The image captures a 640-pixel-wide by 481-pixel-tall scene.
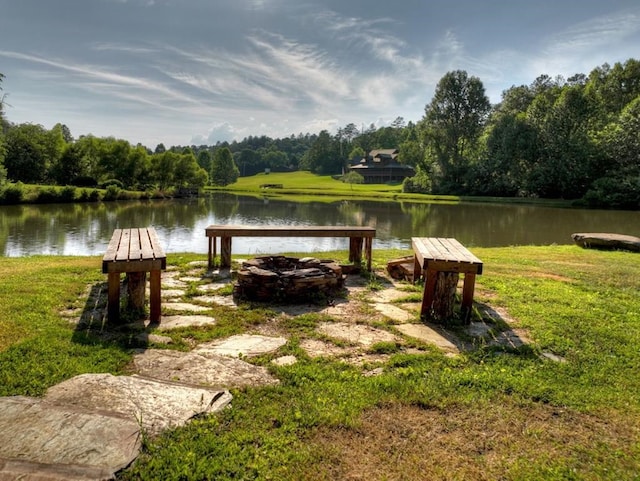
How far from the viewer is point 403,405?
3.07 meters

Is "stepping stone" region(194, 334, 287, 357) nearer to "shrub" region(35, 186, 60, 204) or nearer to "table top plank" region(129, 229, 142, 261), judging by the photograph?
"table top plank" region(129, 229, 142, 261)

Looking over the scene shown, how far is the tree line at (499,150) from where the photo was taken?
3716 centimetres

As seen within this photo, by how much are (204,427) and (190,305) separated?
9.23 ft

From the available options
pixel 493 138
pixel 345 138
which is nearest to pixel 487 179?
pixel 493 138

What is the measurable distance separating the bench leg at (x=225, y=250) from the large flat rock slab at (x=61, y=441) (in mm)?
4912

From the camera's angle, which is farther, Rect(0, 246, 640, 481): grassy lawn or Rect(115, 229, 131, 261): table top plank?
Rect(115, 229, 131, 261): table top plank

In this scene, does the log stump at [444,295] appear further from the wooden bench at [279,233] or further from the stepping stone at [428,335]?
the wooden bench at [279,233]

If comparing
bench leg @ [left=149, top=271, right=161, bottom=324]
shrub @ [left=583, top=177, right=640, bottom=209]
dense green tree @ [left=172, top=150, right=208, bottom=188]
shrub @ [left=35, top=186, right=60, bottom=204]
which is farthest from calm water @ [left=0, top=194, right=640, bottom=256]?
dense green tree @ [left=172, top=150, right=208, bottom=188]

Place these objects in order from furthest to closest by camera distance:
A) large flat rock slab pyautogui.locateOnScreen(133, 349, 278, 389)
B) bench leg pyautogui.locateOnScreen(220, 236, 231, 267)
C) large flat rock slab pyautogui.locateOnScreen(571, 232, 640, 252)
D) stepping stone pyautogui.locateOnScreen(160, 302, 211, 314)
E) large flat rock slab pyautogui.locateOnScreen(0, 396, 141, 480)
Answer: large flat rock slab pyautogui.locateOnScreen(571, 232, 640, 252) → bench leg pyautogui.locateOnScreen(220, 236, 231, 267) → stepping stone pyautogui.locateOnScreen(160, 302, 211, 314) → large flat rock slab pyautogui.locateOnScreen(133, 349, 278, 389) → large flat rock slab pyautogui.locateOnScreen(0, 396, 141, 480)

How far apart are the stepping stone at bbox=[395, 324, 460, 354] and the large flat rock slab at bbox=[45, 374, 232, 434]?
2182 mm

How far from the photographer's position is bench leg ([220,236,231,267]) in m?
7.60

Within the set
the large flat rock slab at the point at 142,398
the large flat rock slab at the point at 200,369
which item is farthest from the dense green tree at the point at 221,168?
the large flat rock slab at the point at 142,398

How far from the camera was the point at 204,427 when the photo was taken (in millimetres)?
2701

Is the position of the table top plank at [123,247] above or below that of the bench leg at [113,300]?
above
